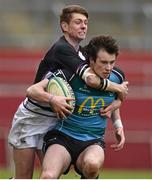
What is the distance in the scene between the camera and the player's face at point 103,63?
8.46m

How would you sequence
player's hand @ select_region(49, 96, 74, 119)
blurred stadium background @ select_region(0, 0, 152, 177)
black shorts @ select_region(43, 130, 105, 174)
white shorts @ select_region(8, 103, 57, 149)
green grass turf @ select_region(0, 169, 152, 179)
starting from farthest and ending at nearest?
blurred stadium background @ select_region(0, 0, 152, 177) < green grass turf @ select_region(0, 169, 152, 179) < white shorts @ select_region(8, 103, 57, 149) < black shorts @ select_region(43, 130, 105, 174) < player's hand @ select_region(49, 96, 74, 119)

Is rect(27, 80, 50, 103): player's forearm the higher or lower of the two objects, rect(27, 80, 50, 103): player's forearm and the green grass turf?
the higher

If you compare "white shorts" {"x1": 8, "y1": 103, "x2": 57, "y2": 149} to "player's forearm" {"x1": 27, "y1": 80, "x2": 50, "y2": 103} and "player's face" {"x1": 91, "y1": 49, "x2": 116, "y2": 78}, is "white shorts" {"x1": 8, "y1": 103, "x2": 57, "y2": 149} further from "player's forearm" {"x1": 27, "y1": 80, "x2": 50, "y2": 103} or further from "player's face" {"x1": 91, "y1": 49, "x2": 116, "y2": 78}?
"player's face" {"x1": 91, "y1": 49, "x2": 116, "y2": 78}

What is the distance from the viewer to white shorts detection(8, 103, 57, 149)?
9.02 metres

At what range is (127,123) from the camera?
17812 millimetres

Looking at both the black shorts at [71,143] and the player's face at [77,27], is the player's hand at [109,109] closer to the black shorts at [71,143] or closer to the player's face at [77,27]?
the black shorts at [71,143]

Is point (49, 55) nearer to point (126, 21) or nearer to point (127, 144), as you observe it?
point (127, 144)

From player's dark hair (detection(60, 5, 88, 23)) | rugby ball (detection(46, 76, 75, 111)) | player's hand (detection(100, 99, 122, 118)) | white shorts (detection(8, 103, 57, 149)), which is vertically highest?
player's dark hair (detection(60, 5, 88, 23))

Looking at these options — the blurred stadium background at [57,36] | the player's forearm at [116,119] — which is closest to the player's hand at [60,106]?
the player's forearm at [116,119]

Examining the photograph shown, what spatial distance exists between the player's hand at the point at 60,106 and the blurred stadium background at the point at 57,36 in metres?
10.1

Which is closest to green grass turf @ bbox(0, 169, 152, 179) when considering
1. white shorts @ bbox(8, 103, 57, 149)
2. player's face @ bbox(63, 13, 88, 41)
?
white shorts @ bbox(8, 103, 57, 149)

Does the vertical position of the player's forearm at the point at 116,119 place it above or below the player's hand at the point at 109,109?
below

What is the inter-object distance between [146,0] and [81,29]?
46.4 feet

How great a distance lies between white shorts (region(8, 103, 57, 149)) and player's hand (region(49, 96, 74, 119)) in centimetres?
62
